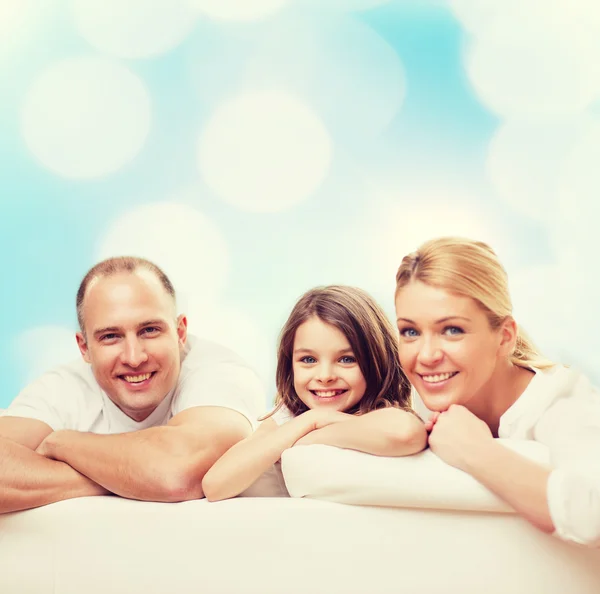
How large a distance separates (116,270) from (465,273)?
1171 millimetres

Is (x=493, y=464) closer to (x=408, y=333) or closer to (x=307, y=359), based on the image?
(x=408, y=333)

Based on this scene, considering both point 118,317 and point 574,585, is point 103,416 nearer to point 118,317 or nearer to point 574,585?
point 118,317

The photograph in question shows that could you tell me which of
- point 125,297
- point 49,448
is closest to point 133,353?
point 125,297

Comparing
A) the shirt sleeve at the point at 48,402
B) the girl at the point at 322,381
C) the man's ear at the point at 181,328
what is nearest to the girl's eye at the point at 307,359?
the girl at the point at 322,381

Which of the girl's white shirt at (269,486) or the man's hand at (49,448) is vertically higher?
the man's hand at (49,448)

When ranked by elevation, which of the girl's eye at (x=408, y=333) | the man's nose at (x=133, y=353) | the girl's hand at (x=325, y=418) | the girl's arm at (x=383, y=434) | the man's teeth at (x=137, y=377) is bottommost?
the girl's arm at (x=383, y=434)

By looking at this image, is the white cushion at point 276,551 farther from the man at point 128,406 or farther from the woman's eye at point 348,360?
the woman's eye at point 348,360

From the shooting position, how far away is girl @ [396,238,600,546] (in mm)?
1576

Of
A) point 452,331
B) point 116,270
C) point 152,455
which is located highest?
point 116,270

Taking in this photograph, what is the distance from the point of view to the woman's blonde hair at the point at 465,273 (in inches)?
71.6

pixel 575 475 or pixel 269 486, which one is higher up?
pixel 269 486

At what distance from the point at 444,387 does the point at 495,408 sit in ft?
0.61

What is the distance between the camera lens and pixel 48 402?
96.9 inches

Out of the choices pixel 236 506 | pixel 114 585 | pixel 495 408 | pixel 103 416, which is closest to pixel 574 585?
pixel 495 408
